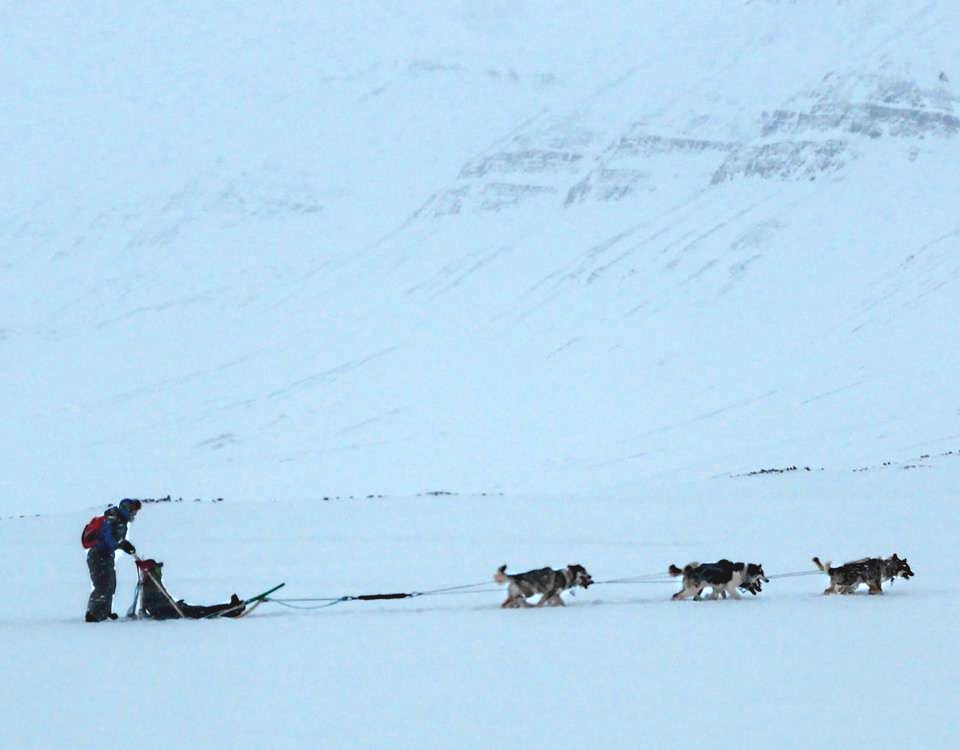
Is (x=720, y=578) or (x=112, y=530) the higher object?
(x=112, y=530)

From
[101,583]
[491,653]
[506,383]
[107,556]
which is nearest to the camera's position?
[491,653]

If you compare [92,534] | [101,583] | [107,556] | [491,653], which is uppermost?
[92,534]

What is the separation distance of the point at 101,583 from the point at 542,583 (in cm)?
354

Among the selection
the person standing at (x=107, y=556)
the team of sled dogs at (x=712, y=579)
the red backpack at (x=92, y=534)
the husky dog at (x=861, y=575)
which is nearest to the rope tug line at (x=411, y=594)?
the team of sled dogs at (x=712, y=579)

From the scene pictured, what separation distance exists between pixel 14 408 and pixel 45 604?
150ft

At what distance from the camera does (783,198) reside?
6222cm

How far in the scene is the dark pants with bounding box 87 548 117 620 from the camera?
9461 mm

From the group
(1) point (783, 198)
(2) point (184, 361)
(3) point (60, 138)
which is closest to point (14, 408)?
(2) point (184, 361)

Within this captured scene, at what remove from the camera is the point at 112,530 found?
9.71 m

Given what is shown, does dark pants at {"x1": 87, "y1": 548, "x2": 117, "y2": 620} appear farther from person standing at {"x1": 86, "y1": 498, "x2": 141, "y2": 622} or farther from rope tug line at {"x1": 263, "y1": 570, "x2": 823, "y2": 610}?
rope tug line at {"x1": 263, "y1": 570, "x2": 823, "y2": 610}

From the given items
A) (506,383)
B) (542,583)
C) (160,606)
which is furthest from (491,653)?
(506,383)

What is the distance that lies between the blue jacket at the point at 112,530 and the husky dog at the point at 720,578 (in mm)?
4533

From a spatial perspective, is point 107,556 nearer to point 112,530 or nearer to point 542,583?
point 112,530

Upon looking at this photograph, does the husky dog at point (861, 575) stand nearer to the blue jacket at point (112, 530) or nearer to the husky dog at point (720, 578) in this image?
the husky dog at point (720, 578)
